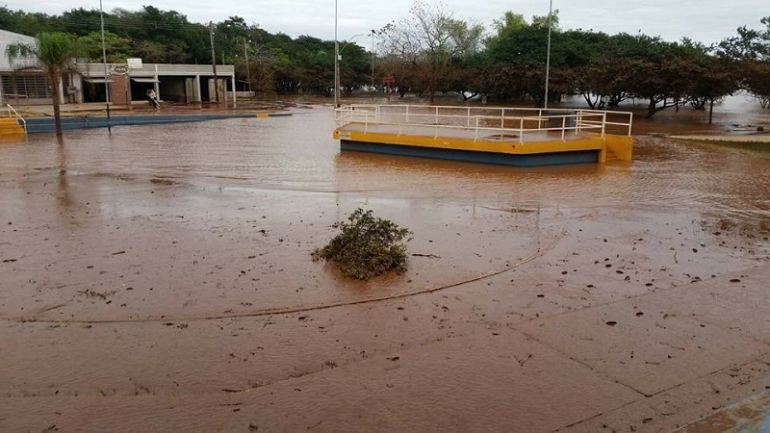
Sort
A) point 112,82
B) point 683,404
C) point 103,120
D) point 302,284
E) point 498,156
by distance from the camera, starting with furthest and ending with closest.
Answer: point 112,82 < point 103,120 < point 498,156 < point 302,284 < point 683,404

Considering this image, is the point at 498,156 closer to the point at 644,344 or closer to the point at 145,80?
the point at 644,344

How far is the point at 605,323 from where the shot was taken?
6.27m

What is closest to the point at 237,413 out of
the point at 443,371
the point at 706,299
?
the point at 443,371

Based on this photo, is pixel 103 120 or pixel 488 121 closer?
pixel 103 120

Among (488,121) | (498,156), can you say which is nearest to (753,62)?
(488,121)

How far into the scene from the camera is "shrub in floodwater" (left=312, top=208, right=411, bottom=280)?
7.82 m

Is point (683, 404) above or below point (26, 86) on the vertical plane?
below

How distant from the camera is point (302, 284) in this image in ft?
24.5

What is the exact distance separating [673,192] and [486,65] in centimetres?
4450

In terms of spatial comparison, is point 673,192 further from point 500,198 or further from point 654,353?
point 654,353

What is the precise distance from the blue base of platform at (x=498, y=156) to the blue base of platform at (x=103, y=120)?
18.8 metres

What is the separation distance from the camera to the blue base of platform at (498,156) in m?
18.8

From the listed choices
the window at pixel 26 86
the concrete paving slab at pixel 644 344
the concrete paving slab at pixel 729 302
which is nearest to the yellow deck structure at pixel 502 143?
the concrete paving slab at pixel 729 302

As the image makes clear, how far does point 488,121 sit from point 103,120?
21504 millimetres
